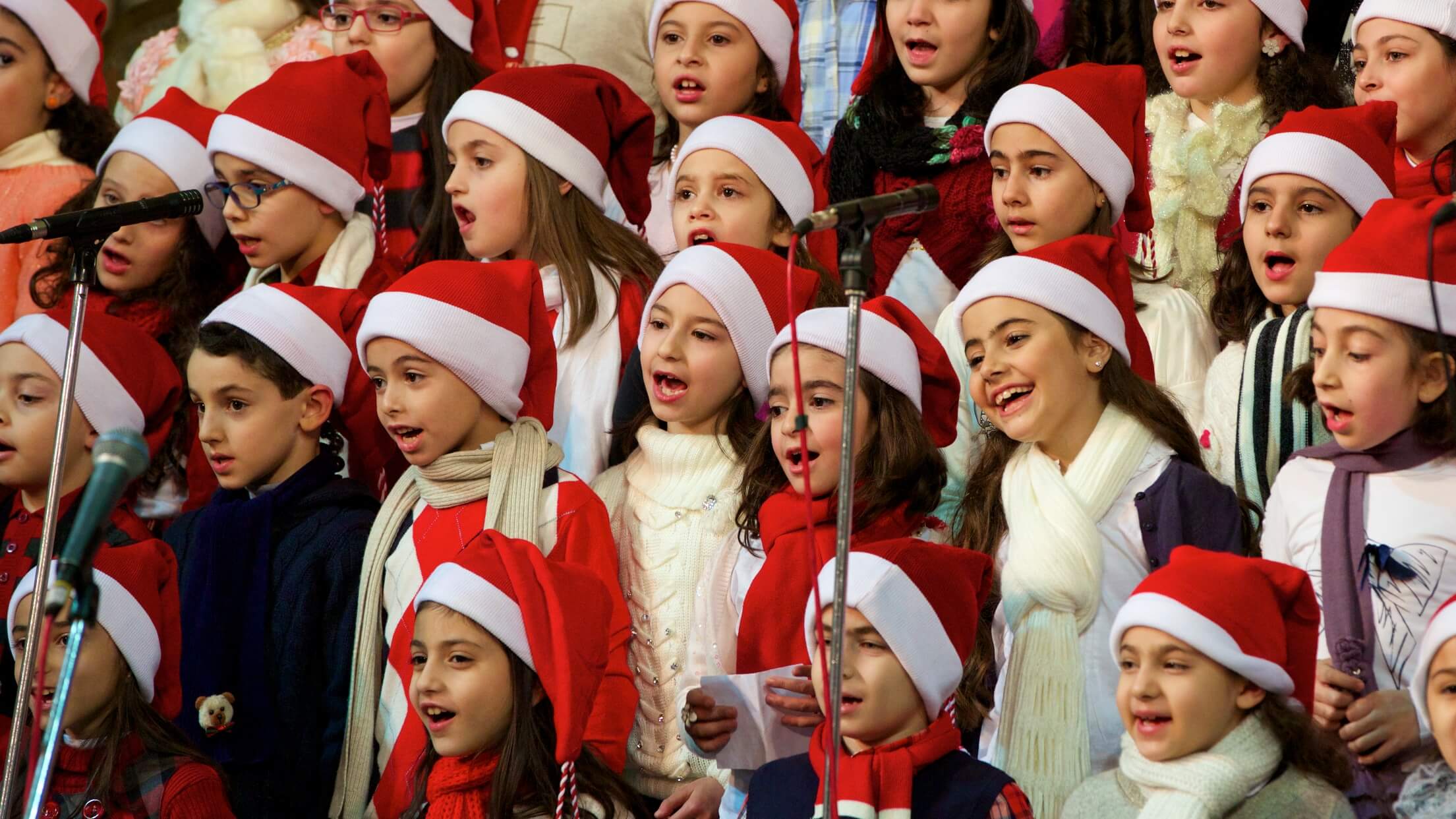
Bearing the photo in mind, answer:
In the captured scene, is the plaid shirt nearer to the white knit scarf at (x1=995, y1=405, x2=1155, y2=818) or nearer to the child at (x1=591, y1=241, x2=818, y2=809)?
the child at (x1=591, y1=241, x2=818, y2=809)

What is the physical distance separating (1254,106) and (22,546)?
11.2 feet

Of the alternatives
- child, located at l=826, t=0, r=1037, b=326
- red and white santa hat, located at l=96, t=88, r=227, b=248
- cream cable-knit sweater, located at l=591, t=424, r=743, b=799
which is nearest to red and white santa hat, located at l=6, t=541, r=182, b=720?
cream cable-knit sweater, located at l=591, t=424, r=743, b=799

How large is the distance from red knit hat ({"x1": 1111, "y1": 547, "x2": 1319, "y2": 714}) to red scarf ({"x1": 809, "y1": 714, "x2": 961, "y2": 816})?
37 centimetres

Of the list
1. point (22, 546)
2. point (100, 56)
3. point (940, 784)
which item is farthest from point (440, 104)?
point (940, 784)

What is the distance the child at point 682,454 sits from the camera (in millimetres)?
4332

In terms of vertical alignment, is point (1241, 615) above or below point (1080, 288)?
below

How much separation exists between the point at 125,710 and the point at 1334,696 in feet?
8.06

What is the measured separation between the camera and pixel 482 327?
460cm

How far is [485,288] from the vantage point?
183 inches

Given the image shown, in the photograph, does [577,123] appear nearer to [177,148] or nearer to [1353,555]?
[177,148]

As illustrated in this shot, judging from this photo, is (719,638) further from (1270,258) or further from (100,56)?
(100,56)

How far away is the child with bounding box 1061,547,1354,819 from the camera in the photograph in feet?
10.8

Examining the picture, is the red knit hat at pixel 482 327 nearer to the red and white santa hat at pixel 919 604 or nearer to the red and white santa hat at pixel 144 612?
the red and white santa hat at pixel 144 612

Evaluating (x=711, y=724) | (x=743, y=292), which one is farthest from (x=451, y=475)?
(x=711, y=724)
